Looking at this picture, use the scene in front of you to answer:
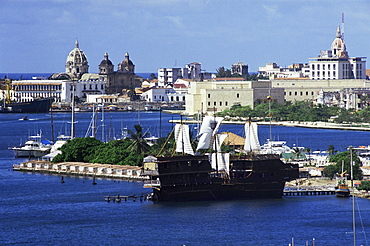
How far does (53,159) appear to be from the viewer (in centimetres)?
5712

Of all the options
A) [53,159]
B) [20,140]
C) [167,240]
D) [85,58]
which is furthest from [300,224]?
[85,58]

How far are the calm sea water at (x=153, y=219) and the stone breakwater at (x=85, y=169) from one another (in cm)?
100

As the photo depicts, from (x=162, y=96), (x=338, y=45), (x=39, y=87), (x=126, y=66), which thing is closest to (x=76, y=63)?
(x=126, y=66)

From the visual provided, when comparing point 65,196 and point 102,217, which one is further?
point 65,196

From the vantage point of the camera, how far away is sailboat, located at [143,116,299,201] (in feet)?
139

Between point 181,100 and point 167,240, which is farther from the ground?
point 181,100

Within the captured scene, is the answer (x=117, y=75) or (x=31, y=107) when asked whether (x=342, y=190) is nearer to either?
(x=31, y=107)

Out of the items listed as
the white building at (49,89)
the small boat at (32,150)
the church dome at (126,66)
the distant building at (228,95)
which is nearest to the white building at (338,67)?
the distant building at (228,95)

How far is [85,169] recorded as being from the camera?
2116 inches

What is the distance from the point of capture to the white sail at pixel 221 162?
43.4 m

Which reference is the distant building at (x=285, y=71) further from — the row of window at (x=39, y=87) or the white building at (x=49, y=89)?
the row of window at (x=39, y=87)

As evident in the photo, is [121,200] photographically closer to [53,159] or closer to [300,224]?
[300,224]

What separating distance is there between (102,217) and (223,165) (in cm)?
654

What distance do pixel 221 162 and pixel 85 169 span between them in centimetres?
1235
